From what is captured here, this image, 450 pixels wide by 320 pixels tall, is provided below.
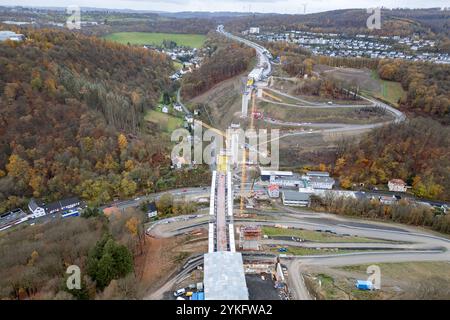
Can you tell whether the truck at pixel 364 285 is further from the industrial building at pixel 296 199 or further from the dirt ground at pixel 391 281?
the industrial building at pixel 296 199

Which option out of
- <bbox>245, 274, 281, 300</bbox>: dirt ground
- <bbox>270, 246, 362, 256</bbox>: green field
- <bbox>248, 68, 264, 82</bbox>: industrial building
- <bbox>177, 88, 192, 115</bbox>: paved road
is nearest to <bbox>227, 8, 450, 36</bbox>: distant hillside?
<bbox>248, 68, 264, 82</bbox>: industrial building

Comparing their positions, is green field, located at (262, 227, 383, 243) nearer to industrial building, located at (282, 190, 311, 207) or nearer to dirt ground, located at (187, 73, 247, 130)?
industrial building, located at (282, 190, 311, 207)

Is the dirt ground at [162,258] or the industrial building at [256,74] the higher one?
the industrial building at [256,74]

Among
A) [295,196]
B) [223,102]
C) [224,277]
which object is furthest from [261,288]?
[223,102]

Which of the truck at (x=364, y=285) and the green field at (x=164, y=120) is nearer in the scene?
the truck at (x=364, y=285)

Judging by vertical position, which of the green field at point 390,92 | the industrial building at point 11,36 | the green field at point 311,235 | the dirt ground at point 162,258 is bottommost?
the dirt ground at point 162,258

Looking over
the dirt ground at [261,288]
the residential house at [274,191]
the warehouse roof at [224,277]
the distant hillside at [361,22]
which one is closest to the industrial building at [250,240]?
the dirt ground at [261,288]

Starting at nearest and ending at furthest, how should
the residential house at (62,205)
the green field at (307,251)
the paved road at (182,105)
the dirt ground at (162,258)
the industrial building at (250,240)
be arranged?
the dirt ground at (162,258) → the green field at (307,251) → the industrial building at (250,240) → the residential house at (62,205) → the paved road at (182,105)
